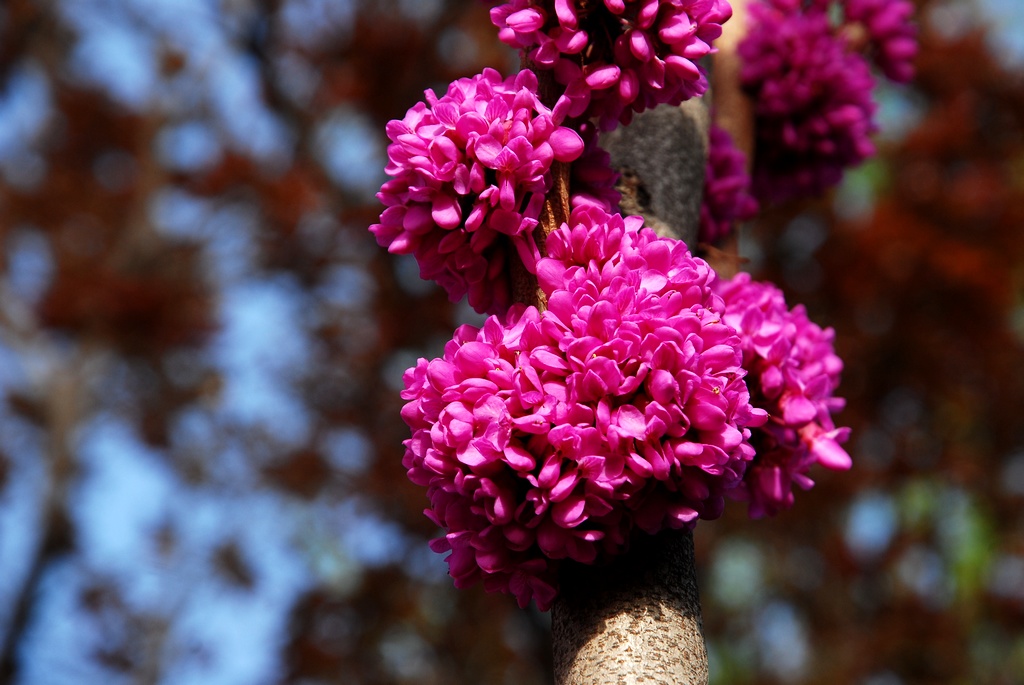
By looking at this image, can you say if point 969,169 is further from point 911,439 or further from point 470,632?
point 470,632

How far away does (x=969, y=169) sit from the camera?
8594mm

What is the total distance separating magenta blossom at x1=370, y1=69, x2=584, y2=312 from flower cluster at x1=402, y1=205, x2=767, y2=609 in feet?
0.30

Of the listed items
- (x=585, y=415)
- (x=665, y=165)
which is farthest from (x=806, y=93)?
(x=585, y=415)

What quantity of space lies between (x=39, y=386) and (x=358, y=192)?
194 inches

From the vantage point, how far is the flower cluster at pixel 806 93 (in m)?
2.52

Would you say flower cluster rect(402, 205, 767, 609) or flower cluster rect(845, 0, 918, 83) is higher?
flower cluster rect(845, 0, 918, 83)

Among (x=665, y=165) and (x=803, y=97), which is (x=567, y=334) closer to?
(x=665, y=165)

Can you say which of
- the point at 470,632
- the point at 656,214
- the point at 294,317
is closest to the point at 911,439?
the point at 470,632

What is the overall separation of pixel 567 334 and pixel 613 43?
51 cm

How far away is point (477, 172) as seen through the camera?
1420 millimetres

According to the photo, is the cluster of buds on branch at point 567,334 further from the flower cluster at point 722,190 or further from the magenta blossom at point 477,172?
the flower cluster at point 722,190

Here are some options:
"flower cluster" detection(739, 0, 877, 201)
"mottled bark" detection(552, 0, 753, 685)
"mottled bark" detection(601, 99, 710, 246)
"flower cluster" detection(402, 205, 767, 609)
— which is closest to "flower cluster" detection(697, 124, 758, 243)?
"mottled bark" detection(601, 99, 710, 246)

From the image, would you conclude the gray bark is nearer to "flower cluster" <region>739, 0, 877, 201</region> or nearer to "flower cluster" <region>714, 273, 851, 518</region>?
"flower cluster" <region>714, 273, 851, 518</region>

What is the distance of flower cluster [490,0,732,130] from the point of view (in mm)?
1455
